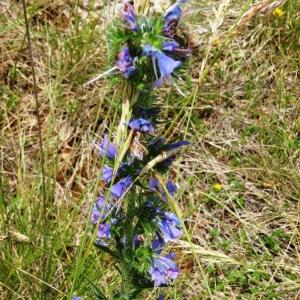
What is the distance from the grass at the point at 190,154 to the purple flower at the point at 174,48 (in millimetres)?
1195

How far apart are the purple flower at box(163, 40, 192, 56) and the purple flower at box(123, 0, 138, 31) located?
0.26 feet

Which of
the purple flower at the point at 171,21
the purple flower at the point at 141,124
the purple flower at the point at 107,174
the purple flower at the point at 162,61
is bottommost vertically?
the purple flower at the point at 107,174

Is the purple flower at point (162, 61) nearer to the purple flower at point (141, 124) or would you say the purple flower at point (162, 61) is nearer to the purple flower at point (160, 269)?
the purple flower at point (141, 124)

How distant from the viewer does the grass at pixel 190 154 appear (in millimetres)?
2543

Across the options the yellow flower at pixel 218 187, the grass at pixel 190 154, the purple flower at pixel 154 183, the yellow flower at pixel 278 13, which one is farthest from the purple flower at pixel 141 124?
the yellow flower at pixel 278 13

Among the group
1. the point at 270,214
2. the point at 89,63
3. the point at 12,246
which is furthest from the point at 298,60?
the point at 12,246

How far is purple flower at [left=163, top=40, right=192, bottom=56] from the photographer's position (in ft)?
4.16

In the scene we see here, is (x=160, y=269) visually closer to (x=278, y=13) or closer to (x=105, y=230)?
(x=105, y=230)

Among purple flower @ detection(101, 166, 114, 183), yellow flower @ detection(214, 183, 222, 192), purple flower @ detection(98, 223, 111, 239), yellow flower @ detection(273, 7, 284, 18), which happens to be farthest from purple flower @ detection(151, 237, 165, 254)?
yellow flower @ detection(273, 7, 284, 18)

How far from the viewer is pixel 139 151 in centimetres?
141

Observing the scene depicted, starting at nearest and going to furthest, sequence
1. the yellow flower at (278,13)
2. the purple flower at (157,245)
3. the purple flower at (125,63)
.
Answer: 1. the purple flower at (125,63)
2. the purple flower at (157,245)
3. the yellow flower at (278,13)

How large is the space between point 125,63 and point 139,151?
26 cm

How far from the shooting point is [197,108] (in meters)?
3.27

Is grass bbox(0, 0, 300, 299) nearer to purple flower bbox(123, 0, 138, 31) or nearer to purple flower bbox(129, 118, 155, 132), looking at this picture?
purple flower bbox(129, 118, 155, 132)
